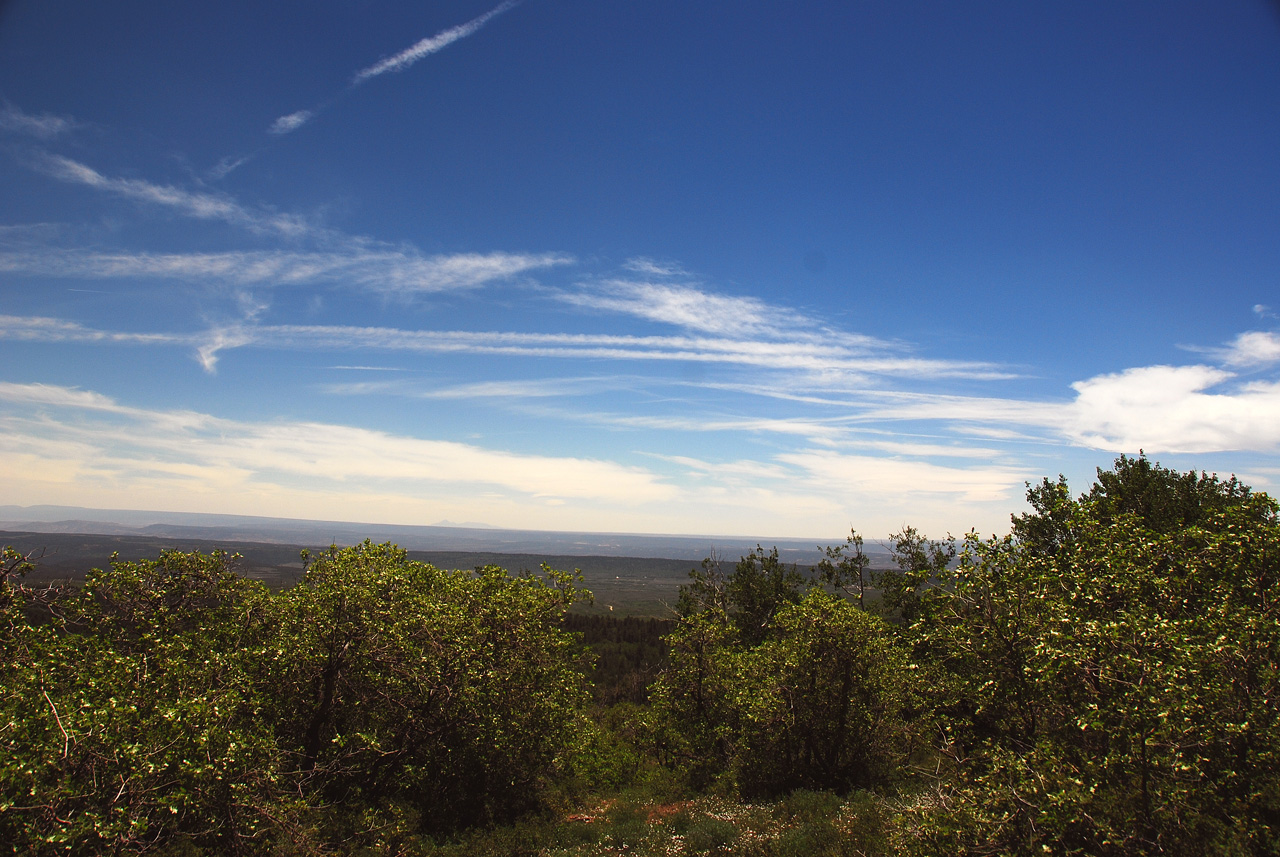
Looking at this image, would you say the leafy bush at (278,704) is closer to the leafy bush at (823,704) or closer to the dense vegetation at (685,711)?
the dense vegetation at (685,711)

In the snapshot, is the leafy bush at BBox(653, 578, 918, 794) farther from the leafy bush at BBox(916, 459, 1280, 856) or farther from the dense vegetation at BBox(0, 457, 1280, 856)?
the leafy bush at BBox(916, 459, 1280, 856)

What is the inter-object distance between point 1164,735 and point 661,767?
1546 inches

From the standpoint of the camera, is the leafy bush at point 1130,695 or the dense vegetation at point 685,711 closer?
the leafy bush at point 1130,695

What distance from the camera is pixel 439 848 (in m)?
21.2

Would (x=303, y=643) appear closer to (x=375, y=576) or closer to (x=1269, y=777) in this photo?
(x=375, y=576)

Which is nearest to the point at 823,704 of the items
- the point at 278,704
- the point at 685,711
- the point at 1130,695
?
the point at 685,711

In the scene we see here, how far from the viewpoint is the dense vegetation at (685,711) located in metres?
11.0

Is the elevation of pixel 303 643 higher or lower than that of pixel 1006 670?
lower

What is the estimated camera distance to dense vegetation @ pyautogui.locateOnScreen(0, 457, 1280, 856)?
11008 millimetres

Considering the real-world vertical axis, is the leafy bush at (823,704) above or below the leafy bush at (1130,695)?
below

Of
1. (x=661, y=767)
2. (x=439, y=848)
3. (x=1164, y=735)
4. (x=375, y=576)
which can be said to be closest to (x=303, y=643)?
(x=375, y=576)

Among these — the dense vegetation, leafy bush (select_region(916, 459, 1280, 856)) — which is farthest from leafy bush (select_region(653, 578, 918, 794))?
leafy bush (select_region(916, 459, 1280, 856))

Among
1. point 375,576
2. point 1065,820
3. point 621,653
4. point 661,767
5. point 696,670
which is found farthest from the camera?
point 621,653

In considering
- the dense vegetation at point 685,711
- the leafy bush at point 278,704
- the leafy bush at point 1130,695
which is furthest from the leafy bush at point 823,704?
the leafy bush at point 1130,695
